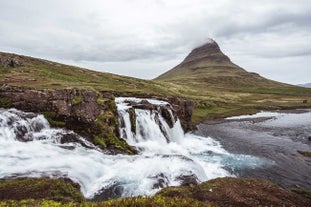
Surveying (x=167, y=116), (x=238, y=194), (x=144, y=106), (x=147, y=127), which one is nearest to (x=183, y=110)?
(x=167, y=116)

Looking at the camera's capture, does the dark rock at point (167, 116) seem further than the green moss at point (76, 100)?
Yes

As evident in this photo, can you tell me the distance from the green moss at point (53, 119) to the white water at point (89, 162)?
2.56 feet

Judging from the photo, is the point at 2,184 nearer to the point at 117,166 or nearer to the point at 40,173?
the point at 40,173

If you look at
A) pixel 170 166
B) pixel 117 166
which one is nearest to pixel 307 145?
pixel 170 166

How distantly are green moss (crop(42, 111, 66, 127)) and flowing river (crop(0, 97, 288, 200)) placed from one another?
62cm

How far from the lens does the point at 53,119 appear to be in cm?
3219

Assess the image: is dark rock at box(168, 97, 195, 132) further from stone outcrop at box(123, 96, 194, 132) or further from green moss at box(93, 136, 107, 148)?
green moss at box(93, 136, 107, 148)

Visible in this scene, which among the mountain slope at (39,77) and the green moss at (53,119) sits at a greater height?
the mountain slope at (39,77)

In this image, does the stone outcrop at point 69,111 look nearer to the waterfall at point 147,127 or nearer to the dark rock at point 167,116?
the waterfall at point 147,127

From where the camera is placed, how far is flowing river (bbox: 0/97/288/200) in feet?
69.1

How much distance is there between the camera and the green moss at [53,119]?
1243 inches

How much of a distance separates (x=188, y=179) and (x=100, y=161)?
9855 millimetres

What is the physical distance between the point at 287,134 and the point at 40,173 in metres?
55.3

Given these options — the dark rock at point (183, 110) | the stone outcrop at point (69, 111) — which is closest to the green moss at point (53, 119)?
the stone outcrop at point (69, 111)
